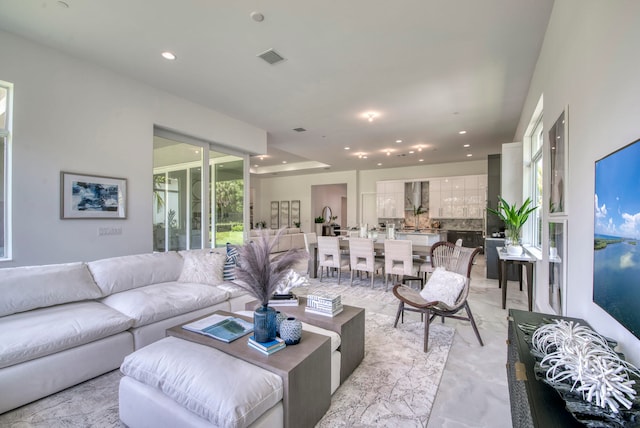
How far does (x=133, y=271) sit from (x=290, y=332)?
7.62 ft

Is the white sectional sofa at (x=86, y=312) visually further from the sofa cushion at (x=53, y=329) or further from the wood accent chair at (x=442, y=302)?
the wood accent chair at (x=442, y=302)

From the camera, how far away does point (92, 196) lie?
3.52m

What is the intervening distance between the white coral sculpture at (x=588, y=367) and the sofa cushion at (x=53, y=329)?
2944mm

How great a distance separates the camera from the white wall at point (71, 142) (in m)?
3.01

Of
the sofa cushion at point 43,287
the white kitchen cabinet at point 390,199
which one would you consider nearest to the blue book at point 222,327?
the sofa cushion at point 43,287

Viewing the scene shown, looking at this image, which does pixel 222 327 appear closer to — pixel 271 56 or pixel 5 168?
pixel 271 56

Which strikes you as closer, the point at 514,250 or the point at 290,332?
the point at 290,332

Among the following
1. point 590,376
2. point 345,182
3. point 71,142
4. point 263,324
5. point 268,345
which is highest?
point 345,182

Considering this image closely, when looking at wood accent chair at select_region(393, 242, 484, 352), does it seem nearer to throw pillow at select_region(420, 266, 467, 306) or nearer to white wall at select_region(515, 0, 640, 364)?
throw pillow at select_region(420, 266, 467, 306)

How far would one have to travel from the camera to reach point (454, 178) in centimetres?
916

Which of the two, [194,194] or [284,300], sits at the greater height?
[194,194]

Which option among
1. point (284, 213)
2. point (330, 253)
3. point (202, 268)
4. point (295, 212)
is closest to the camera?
point (202, 268)

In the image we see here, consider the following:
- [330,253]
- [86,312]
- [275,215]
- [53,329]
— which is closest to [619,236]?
[53,329]

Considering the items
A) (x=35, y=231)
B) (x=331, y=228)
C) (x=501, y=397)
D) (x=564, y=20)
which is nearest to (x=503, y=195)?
(x=564, y=20)
